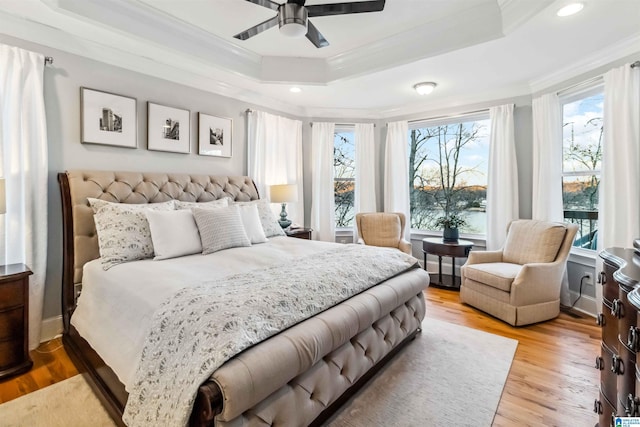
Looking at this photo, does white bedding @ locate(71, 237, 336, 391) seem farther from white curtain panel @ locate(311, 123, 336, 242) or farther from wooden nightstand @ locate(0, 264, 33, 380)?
white curtain panel @ locate(311, 123, 336, 242)

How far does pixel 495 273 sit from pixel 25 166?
423cm

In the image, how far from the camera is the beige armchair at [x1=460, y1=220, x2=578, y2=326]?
9.77ft

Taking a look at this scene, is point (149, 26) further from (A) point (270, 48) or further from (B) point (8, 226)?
(B) point (8, 226)

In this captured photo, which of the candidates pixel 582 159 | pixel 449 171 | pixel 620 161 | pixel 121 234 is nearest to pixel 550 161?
pixel 582 159

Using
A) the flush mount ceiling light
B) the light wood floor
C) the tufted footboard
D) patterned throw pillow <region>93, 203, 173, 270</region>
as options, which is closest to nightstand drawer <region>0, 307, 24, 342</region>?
the light wood floor

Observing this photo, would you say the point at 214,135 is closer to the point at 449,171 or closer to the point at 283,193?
the point at 283,193

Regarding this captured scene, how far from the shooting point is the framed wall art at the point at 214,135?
370 cm

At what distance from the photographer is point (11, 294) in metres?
2.12

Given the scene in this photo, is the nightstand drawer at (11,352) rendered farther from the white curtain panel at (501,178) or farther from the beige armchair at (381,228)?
the white curtain panel at (501,178)

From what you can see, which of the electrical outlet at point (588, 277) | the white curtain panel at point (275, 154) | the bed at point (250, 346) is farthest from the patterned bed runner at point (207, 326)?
the electrical outlet at point (588, 277)

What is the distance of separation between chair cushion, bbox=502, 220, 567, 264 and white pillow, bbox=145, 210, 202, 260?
332 cm

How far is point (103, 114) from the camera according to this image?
290cm

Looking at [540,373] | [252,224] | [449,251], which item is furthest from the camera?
[449,251]

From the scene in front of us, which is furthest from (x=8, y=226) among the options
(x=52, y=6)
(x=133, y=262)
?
(x=52, y=6)
